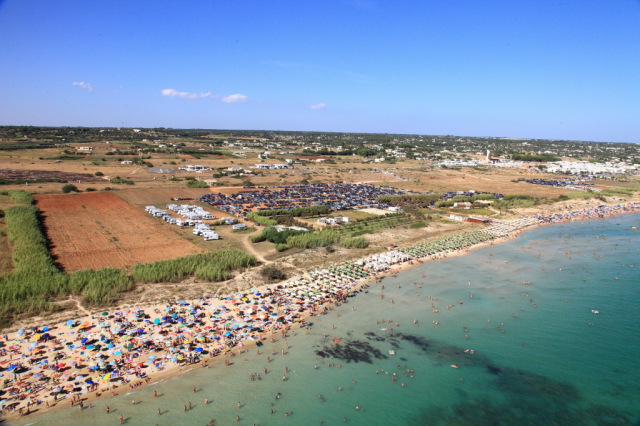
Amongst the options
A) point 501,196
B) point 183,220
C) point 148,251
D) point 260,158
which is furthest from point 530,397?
point 260,158

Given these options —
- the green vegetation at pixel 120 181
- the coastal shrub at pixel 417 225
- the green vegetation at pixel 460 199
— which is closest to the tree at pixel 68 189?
the green vegetation at pixel 120 181

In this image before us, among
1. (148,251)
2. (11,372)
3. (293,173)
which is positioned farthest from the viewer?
(293,173)

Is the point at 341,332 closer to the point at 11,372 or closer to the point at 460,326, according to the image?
the point at 460,326

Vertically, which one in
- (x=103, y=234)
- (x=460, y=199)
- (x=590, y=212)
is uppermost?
(x=460, y=199)

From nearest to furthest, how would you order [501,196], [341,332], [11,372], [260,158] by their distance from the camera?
[11,372] → [341,332] → [501,196] → [260,158]

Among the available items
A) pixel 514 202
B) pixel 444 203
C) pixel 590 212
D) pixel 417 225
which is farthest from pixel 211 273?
pixel 590 212

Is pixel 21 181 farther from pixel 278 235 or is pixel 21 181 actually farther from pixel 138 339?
pixel 138 339
